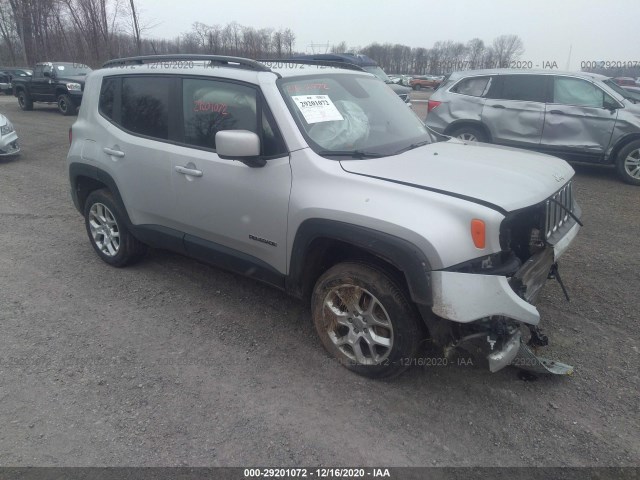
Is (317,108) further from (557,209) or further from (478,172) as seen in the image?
(557,209)

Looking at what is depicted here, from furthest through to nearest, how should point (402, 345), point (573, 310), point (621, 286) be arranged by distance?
1. point (621, 286)
2. point (573, 310)
3. point (402, 345)

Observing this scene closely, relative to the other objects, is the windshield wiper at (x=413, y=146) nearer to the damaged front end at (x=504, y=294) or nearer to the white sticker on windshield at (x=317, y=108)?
the white sticker on windshield at (x=317, y=108)

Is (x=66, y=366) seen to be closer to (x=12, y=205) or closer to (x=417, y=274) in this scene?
(x=417, y=274)

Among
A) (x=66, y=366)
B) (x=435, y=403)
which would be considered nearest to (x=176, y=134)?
(x=66, y=366)

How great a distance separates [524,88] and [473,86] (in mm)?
919

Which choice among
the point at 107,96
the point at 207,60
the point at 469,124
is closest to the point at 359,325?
the point at 207,60

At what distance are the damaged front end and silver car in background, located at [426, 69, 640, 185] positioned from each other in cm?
597

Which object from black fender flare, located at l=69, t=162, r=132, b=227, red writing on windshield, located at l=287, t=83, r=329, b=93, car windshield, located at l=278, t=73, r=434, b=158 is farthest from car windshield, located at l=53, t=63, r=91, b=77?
red writing on windshield, located at l=287, t=83, r=329, b=93

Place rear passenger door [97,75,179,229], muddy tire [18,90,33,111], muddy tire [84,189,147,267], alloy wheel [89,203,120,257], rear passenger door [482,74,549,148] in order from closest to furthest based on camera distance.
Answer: rear passenger door [97,75,179,229] → muddy tire [84,189,147,267] → alloy wheel [89,203,120,257] → rear passenger door [482,74,549,148] → muddy tire [18,90,33,111]

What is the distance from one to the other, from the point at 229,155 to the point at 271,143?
1.07 ft

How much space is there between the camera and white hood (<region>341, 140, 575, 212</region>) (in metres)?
2.71

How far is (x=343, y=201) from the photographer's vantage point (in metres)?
2.87

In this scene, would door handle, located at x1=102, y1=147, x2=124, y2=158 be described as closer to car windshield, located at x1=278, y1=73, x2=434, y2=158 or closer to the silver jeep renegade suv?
the silver jeep renegade suv

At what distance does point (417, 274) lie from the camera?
2.57m
